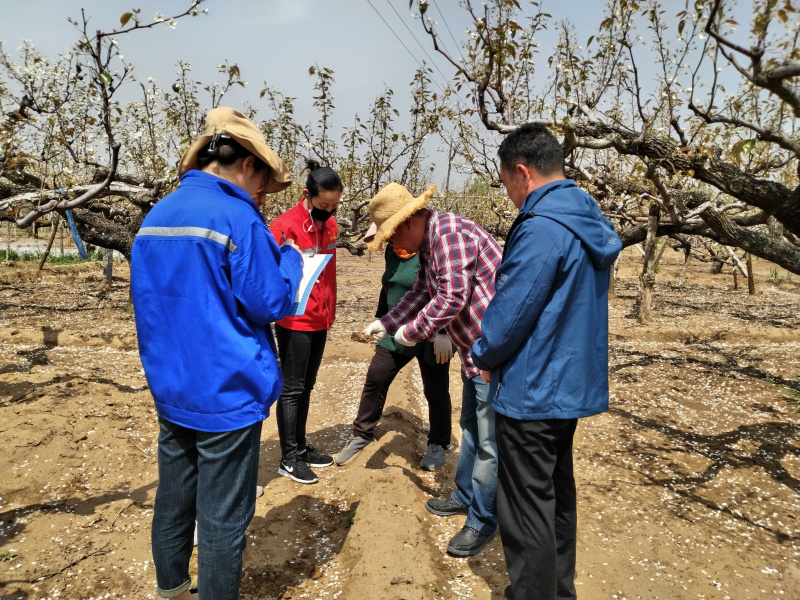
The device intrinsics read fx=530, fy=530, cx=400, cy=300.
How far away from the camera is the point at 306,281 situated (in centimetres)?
217

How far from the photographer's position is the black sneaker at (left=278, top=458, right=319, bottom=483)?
11.8 feet

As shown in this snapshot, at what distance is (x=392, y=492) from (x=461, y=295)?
1.42 m

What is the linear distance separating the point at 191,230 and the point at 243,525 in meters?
1.08

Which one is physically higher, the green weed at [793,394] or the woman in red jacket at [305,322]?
the woman in red jacket at [305,322]

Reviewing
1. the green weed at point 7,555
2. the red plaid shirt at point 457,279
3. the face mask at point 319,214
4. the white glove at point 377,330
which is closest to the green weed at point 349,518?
the white glove at point 377,330

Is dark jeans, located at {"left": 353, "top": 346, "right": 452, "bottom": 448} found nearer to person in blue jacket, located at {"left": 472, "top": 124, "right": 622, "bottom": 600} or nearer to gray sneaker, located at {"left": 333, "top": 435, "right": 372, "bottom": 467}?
gray sneaker, located at {"left": 333, "top": 435, "right": 372, "bottom": 467}

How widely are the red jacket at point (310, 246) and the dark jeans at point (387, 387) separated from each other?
64cm

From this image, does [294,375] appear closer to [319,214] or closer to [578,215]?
[319,214]

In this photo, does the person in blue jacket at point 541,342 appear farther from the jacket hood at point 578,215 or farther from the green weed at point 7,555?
Answer: the green weed at point 7,555

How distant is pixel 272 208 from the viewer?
37.3 feet

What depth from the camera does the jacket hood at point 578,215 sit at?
198 cm

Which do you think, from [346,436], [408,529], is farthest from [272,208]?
[408,529]

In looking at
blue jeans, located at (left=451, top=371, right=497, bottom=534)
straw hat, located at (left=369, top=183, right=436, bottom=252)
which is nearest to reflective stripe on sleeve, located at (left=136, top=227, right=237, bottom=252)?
straw hat, located at (left=369, top=183, right=436, bottom=252)

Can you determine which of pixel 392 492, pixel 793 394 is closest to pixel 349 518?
pixel 392 492
